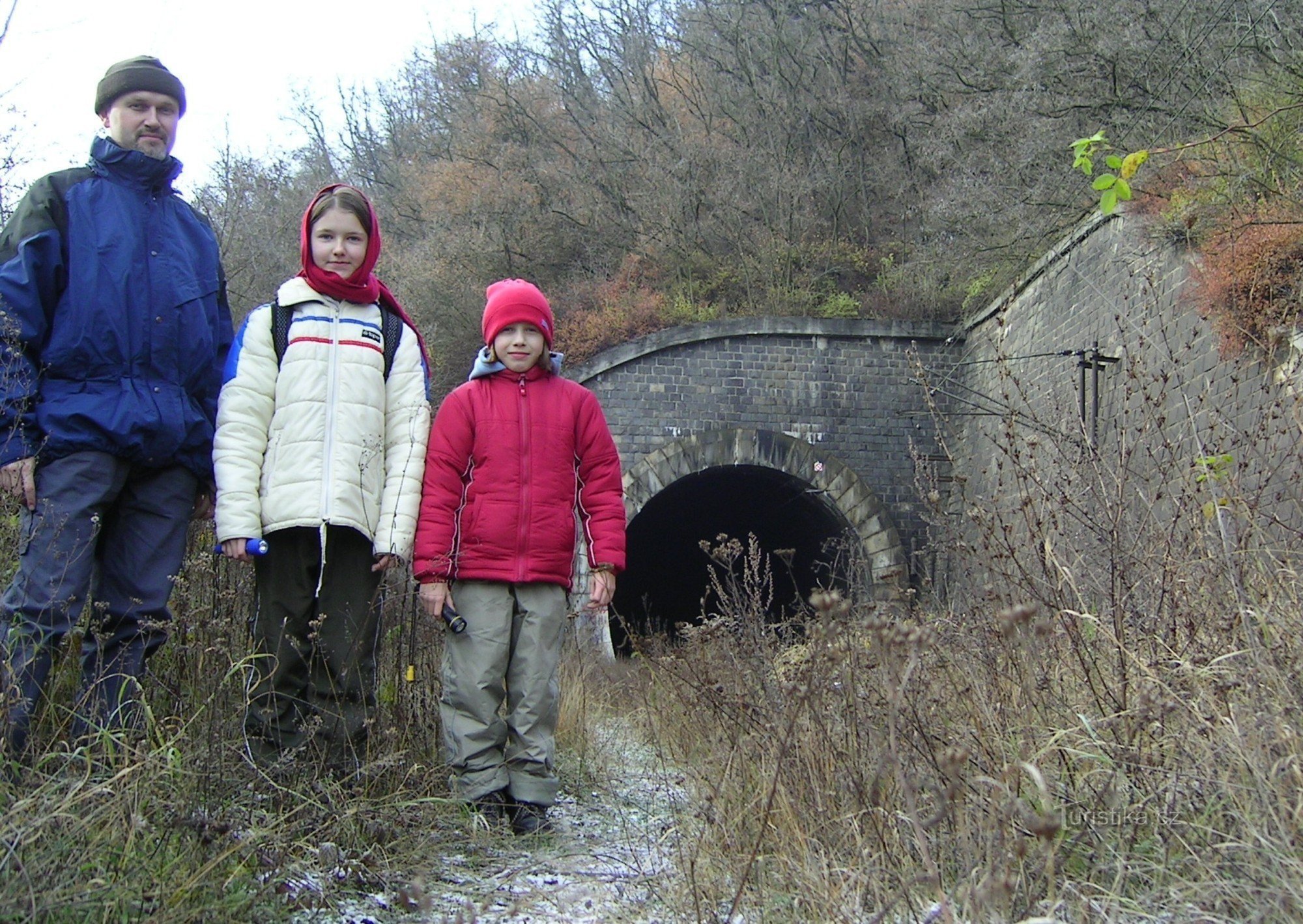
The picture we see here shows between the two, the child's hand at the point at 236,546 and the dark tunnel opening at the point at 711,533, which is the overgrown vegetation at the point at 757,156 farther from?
the child's hand at the point at 236,546

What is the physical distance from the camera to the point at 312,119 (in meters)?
29.2

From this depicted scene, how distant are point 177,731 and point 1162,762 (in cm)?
243

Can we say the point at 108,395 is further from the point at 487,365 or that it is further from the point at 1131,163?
the point at 1131,163

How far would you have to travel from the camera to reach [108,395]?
299cm

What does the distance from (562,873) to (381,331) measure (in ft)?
5.61

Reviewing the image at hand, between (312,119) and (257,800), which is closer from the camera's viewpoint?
(257,800)

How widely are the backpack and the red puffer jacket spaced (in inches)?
10.3

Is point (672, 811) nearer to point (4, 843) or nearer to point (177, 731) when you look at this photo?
point (177, 731)

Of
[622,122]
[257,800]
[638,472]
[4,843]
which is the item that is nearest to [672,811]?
[257,800]

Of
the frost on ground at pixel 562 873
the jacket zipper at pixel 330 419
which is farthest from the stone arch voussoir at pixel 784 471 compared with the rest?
the jacket zipper at pixel 330 419

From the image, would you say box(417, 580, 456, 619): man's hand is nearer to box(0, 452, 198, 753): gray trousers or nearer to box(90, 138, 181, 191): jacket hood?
box(0, 452, 198, 753): gray trousers

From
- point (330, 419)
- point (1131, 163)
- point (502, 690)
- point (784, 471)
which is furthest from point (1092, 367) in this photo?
point (330, 419)

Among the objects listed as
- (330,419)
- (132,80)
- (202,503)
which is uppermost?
(132,80)

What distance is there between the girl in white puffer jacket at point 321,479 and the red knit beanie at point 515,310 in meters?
0.41
